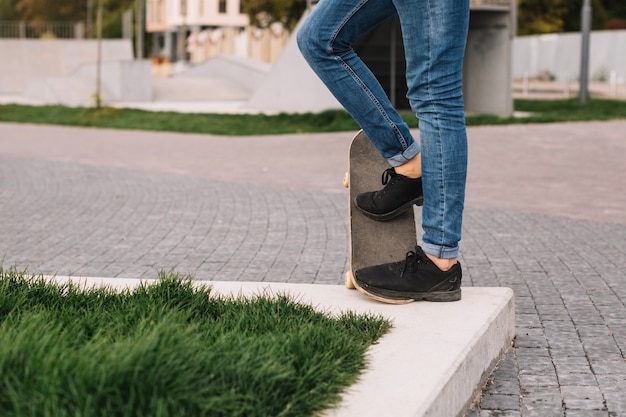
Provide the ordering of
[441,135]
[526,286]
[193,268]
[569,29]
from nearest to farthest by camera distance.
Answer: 1. [441,135]
2. [526,286]
3. [193,268]
4. [569,29]

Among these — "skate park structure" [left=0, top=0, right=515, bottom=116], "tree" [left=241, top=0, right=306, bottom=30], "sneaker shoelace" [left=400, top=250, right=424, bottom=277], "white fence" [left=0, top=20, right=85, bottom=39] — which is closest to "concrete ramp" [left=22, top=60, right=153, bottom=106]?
"skate park structure" [left=0, top=0, right=515, bottom=116]

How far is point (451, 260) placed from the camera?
383 cm

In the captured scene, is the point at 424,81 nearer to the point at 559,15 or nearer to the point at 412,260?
the point at 412,260

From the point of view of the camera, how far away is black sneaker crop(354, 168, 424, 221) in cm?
388

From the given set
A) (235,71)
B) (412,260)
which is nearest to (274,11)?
(235,71)

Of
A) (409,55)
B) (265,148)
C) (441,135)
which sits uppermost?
(409,55)

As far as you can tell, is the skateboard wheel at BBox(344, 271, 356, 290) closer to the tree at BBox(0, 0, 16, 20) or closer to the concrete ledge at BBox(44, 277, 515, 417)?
the concrete ledge at BBox(44, 277, 515, 417)

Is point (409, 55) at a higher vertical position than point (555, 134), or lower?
higher

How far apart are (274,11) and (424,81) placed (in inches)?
1557

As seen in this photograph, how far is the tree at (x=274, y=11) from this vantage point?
40719 millimetres

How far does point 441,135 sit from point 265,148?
1097 cm

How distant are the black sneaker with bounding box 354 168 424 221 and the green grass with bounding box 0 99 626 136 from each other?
12.8 metres

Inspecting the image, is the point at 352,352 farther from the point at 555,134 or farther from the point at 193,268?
the point at 555,134

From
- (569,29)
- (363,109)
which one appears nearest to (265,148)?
(363,109)
